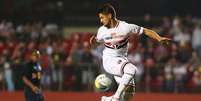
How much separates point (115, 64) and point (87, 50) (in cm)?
1246

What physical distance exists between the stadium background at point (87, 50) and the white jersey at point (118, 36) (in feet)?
30.8

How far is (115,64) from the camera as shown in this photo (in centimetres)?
1278

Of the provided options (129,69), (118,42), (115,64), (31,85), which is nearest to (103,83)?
(115,64)

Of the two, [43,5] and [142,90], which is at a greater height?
[43,5]

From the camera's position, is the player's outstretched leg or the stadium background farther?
the stadium background

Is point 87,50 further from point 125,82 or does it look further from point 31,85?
point 125,82

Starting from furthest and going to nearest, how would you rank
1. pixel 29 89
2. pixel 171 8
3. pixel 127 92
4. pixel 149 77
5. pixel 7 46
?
pixel 171 8
pixel 7 46
pixel 149 77
pixel 29 89
pixel 127 92

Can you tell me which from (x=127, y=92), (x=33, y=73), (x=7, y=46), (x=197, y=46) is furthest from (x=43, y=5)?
(x=127, y=92)

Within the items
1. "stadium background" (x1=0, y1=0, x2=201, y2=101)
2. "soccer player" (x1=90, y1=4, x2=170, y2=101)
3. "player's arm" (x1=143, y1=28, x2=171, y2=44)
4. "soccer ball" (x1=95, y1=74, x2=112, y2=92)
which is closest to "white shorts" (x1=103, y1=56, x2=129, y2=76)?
"soccer player" (x1=90, y1=4, x2=170, y2=101)

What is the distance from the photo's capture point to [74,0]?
30422 mm

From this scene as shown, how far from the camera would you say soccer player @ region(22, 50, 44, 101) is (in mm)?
16453

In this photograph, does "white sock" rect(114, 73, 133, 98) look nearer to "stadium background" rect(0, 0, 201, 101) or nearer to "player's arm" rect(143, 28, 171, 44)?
"player's arm" rect(143, 28, 171, 44)

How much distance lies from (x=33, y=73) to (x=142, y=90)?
8.44 meters

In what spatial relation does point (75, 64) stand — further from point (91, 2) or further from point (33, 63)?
point (33, 63)
